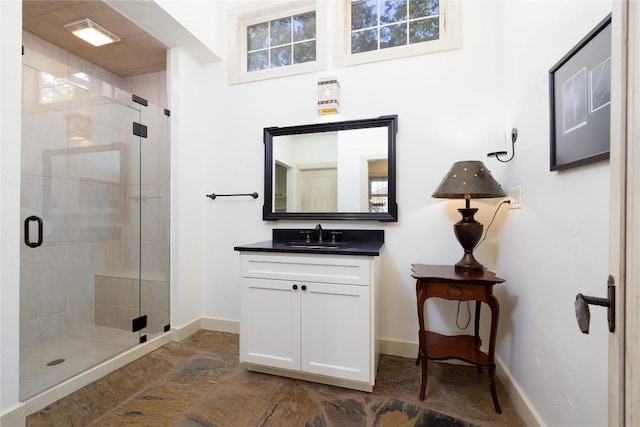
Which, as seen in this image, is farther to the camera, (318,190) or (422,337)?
(318,190)

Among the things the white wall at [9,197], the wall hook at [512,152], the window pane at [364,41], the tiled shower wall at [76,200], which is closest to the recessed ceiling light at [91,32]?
the tiled shower wall at [76,200]

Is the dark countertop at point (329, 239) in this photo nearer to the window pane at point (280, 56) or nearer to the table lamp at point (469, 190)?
the table lamp at point (469, 190)

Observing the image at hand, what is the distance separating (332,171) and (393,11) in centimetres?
140

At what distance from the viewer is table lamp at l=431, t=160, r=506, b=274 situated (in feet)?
5.51

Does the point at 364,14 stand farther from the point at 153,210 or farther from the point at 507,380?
the point at 507,380

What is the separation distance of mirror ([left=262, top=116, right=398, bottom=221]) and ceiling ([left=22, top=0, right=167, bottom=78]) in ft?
4.30

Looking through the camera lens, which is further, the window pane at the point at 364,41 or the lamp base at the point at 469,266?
the window pane at the point at 364,41

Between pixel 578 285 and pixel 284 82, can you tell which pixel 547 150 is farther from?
pixel 284 82

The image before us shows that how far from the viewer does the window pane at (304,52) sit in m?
2.49

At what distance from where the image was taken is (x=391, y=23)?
91.2 inches

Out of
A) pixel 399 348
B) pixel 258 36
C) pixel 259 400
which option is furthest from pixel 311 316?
pixel 258 36

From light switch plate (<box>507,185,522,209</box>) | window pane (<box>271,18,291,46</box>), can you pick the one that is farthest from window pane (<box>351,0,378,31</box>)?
light switch plate (<box>507,185,522,209</box>)

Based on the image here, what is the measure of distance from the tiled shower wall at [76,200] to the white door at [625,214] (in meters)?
2.72

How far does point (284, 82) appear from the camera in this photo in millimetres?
2480
